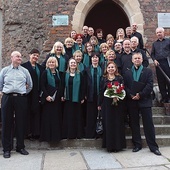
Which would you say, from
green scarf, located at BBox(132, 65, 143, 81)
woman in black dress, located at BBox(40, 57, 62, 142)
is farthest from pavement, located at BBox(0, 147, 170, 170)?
green scarf, located at BBox(132, 65, 143, 81)

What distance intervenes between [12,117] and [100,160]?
1.74 meters

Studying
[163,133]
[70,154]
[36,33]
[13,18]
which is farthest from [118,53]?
[13,18]

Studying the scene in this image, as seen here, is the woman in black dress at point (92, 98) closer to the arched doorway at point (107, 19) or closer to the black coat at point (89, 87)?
the black coat at point (89, 87)

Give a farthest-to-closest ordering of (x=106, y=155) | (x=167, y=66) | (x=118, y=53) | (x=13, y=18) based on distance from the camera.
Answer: (x=13, y=18) < (x=167, y=66) < (x=118, y=53) < (x=106, y=155)

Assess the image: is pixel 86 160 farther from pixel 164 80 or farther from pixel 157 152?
pixel 164 80

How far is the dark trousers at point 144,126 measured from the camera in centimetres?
485

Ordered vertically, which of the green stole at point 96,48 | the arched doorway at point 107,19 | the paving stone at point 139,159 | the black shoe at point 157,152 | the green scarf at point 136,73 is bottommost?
the paving stone at point 139,159

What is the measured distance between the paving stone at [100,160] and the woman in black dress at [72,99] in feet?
1.75

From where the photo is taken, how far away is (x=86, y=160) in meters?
4.48

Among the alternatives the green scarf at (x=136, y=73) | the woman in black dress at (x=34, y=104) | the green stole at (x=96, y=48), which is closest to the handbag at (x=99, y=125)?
the green scarf at (x=136, y=73)

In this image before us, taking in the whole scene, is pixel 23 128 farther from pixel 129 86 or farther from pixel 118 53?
pixel 118 53

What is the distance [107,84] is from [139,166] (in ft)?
5.22

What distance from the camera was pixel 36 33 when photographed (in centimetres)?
838

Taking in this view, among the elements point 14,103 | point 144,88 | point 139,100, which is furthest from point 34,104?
point 144,88
